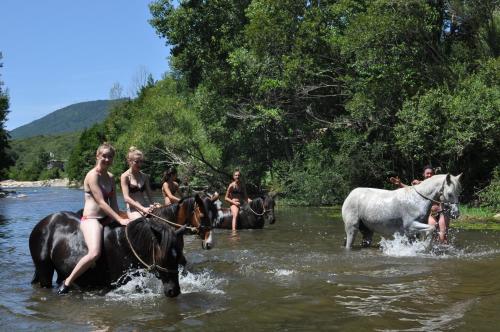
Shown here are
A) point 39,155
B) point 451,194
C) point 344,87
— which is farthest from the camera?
point 39,155

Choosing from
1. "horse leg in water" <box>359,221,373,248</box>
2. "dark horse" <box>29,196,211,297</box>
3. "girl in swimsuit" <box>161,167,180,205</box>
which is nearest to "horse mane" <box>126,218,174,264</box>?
"dark horse" <box>29,196,211,297</box>

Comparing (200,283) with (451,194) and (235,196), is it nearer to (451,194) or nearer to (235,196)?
(451,194)

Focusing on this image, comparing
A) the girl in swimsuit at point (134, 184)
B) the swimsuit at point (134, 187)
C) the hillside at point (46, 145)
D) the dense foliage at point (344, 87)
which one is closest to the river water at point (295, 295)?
the girl in swimsuit at point (134, 184)

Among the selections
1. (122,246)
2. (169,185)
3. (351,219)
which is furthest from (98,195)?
(351,219)

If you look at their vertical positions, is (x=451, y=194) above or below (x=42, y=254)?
above

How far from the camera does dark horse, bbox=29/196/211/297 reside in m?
7.03

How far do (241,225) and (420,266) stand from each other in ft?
27.4

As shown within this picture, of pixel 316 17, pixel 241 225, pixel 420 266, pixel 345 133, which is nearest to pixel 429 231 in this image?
pixel 420 266

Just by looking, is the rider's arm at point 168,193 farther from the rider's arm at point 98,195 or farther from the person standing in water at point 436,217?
the person standing in water at point 436,217

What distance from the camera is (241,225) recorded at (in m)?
17.3

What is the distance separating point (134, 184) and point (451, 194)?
6.10 m

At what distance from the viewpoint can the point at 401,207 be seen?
1125 cm

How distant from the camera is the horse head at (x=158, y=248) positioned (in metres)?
6.98

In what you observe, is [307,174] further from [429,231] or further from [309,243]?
[429,231]
